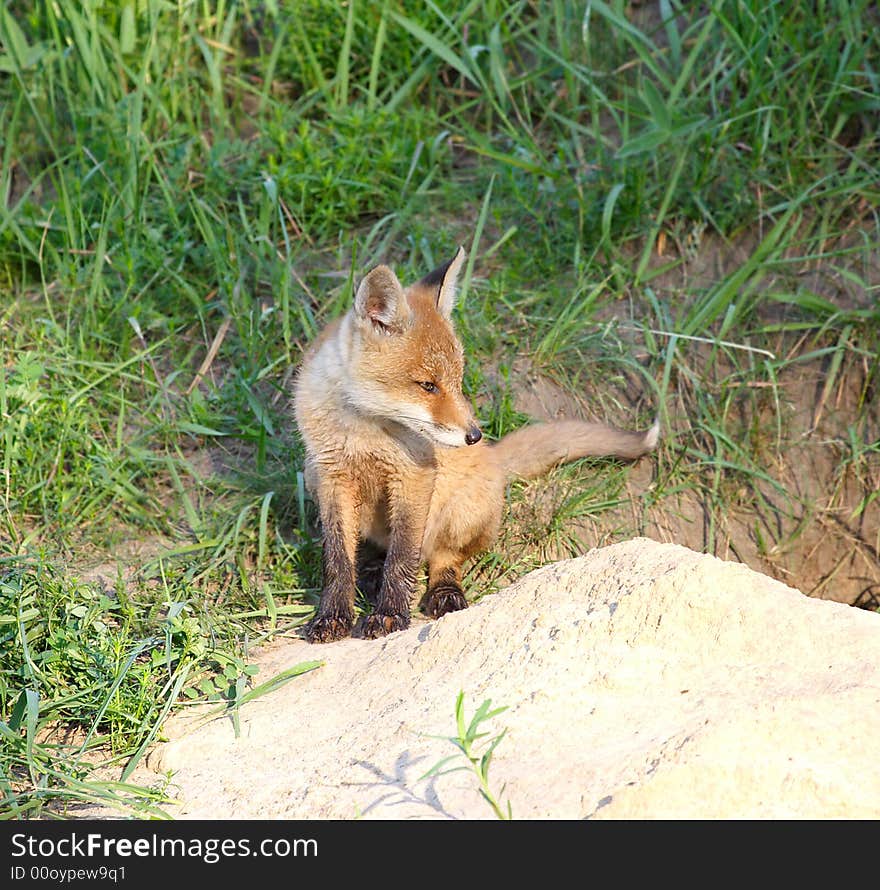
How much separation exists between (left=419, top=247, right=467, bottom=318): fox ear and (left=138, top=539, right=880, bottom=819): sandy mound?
115cm

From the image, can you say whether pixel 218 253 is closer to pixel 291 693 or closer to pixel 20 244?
pixel 20 244

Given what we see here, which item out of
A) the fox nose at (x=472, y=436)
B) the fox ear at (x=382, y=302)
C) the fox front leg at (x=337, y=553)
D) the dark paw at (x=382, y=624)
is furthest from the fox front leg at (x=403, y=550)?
the fox ear at (x=382, y=302)

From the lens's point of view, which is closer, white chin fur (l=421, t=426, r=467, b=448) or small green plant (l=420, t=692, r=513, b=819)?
small green plant (l=420, t=692, r=513, b=819)

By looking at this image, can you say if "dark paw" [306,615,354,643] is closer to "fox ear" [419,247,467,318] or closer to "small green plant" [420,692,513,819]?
"fox ear" [419,247,467,318]

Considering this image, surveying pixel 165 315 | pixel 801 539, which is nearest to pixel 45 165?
pixel 165 315

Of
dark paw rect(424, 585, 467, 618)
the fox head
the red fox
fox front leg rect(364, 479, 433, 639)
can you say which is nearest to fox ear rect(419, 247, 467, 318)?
the red fox

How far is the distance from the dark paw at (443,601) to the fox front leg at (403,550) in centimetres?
26

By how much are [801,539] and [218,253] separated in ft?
9.98

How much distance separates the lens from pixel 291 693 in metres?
3.62

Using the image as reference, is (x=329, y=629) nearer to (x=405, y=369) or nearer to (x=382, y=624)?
(x=382, y=624)

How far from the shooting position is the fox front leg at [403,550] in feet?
14.1

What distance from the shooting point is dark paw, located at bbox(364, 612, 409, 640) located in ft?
13.9

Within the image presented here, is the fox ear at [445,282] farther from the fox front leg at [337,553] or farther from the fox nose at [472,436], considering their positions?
the fox front leg at [337,553]

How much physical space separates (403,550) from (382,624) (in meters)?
0.29
